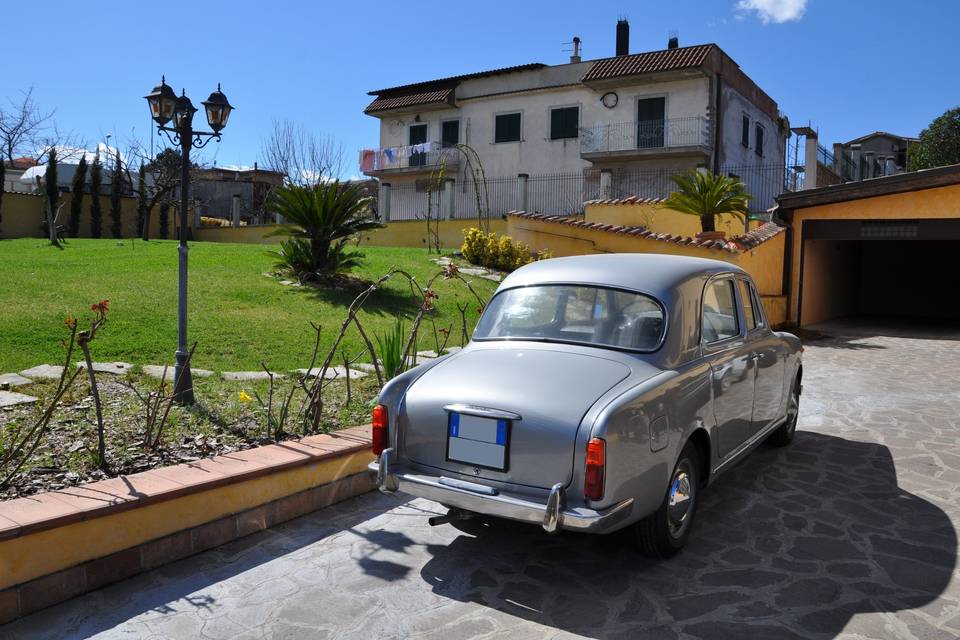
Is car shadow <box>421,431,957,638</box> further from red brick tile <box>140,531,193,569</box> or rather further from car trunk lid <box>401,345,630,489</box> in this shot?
red brick tile <box>140,531,193,569</box>

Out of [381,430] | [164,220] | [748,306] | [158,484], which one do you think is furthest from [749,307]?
[164,220]

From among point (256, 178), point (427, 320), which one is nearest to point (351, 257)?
point (427, 320)

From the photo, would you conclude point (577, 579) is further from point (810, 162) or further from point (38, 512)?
point (810, 162)

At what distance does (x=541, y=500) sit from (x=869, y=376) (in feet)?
27.7

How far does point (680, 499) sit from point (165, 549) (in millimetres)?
2849

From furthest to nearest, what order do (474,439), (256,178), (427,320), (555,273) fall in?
(256,178), (427,320), (555,273), (474,439)

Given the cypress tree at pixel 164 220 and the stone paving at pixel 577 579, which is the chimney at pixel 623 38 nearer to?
the cypress tree at pixel 164 220

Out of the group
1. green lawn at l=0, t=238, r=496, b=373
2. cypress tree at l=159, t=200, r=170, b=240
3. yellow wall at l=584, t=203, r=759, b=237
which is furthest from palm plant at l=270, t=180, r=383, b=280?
cypress tree at l=159, t=200, r=170, b=240

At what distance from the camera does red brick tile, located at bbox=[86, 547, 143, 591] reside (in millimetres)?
3527

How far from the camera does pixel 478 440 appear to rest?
3.61 m

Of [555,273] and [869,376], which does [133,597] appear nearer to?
[555,273]

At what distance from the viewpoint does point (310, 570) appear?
12.6ft

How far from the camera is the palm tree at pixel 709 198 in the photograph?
15039 mm

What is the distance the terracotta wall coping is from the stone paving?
1.30 feet
